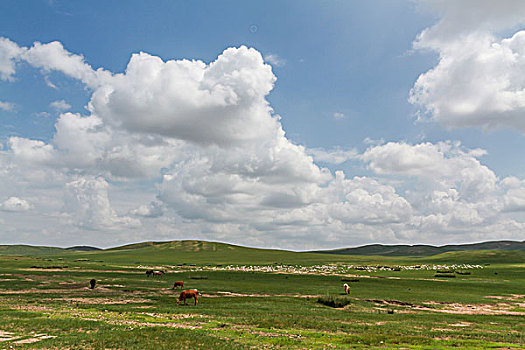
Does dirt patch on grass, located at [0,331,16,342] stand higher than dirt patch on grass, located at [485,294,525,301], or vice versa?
dirt patch on grass, located at [0,331,16,342]

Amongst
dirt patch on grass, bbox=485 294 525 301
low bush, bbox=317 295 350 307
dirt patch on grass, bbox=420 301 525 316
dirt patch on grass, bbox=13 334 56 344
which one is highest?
dirt patch on grass, bbox=13 334 56 344

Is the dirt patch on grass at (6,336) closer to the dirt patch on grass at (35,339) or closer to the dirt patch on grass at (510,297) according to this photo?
the dirt patch on grass at (35,339)

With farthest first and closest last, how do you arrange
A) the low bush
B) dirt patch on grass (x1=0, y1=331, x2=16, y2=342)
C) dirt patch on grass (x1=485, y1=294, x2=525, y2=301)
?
dirt patch on grass (x1=485, y1=294, x2=525, y2=301) < the low bush < dirt patch on grass (x1=0, y1=331, x2=16, y2=342)

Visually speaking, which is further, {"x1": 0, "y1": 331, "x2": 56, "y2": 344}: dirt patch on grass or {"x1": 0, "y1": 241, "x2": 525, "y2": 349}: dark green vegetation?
{"x1": 0, "y1": 241, "x2": 525, "y2": 349}: dark green vegetation

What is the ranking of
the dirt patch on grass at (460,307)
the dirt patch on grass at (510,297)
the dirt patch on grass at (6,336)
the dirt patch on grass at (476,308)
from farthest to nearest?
the dirt patch on grass at (510,297), the dirt patch on grass at (460,307), the dirt patch on grass at (476,308), the dirt patch on grass at (6,336)

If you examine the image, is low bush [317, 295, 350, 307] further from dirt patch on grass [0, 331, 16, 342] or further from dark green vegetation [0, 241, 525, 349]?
dirt patch on grass [0, 331, 16, 342]

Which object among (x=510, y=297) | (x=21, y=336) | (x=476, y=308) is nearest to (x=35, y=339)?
(x=21, y=336)

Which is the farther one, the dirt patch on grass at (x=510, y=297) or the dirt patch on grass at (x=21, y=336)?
the dirt patch on grass at (x=510, y=297)

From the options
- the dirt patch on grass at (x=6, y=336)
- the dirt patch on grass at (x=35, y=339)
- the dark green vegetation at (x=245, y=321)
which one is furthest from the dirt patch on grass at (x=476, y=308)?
the dirt patch on grass at (x=6, y=336)

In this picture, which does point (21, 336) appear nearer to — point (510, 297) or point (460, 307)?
point (460, 307)

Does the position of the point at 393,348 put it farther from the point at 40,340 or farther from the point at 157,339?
the point at 40,340

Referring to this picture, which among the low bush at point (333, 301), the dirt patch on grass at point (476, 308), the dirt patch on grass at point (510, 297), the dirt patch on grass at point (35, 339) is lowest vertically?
the dirt patch on grass at point (510, 297)

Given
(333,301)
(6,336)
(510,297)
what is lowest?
(510,297)

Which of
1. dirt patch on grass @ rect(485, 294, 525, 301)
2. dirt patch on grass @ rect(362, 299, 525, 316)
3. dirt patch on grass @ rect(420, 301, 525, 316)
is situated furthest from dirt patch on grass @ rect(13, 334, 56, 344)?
dirt patch on grass @ rect(485, 294, 525, 301)
